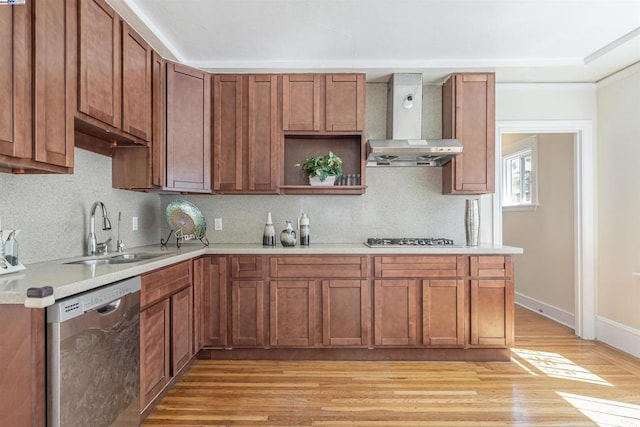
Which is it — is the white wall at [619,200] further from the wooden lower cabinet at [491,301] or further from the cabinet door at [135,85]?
the cabinet door at [135,85]

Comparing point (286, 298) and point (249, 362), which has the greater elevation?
point (286, 298)

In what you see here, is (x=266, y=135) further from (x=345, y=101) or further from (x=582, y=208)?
(x=582, y=208)

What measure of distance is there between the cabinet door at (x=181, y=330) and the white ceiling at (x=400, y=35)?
1978mm

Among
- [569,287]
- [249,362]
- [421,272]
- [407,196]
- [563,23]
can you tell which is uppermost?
[563,23]

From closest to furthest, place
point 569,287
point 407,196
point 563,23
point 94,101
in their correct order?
1. point 94,101
2. point 563,23
3. point 407,196
4. point 569,287

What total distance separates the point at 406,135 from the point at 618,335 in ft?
8.68

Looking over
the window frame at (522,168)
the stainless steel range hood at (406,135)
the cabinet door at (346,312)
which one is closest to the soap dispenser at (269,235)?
the cabinet door at (346,312)

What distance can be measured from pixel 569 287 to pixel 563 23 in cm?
278

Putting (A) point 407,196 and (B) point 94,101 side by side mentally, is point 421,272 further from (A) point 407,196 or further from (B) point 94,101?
(B) point 94,101

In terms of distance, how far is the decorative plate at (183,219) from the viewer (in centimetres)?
314

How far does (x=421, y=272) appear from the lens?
A: 9.95ft

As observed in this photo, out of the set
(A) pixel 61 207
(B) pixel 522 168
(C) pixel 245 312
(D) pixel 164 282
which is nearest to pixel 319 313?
(C) pixel 245 312

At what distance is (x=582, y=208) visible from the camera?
3.70 metres

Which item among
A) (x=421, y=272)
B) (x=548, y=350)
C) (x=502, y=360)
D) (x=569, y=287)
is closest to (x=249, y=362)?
(x=421, y=272)
